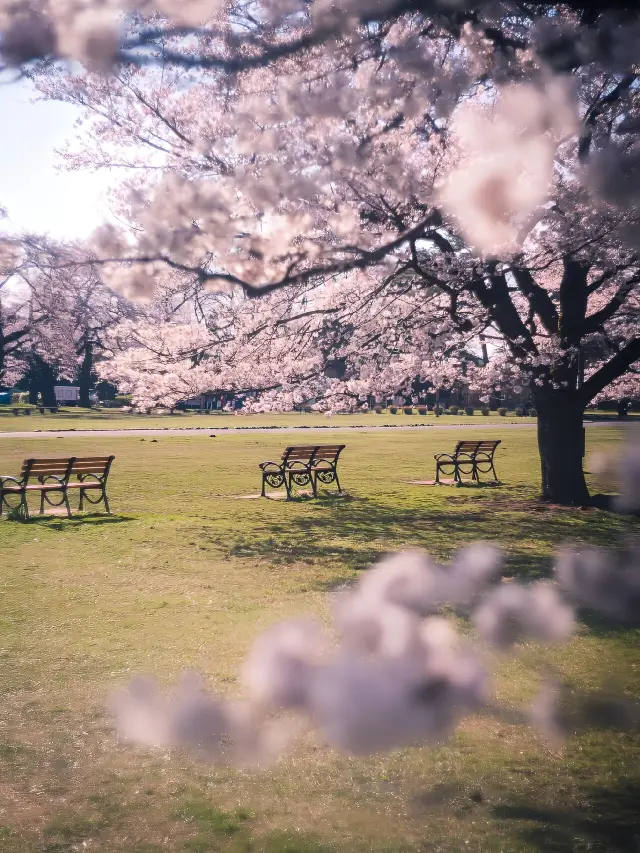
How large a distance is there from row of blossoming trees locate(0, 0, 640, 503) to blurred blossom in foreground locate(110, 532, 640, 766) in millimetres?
2665

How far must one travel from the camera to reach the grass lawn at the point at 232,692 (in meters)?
3.63

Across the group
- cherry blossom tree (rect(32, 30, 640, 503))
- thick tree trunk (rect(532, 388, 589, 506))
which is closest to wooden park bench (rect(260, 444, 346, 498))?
cherry blossom tree (rect(32, 30, 640, 503))

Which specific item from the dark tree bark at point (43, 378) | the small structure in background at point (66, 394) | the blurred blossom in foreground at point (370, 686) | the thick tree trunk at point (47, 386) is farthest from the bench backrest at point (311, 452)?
the small structure in background at point (66, 394)

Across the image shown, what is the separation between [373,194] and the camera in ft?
33.3

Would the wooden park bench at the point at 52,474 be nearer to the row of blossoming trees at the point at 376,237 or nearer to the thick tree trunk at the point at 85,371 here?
the row of blossoming trees at the point at 376,237

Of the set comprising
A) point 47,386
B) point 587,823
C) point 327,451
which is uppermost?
point 47,386

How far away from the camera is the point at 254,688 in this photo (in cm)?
550

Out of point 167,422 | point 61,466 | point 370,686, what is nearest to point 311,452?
point 61,466

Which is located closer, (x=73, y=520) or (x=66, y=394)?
(x=73, y=520)

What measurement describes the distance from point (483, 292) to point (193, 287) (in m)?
5.26

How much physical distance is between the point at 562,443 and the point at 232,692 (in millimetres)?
11520

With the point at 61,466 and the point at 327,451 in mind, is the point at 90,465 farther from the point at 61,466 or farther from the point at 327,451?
the point at 327,451

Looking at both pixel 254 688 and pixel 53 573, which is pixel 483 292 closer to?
pixel 53 573

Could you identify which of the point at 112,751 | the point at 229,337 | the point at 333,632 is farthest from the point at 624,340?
the point at 112,751
